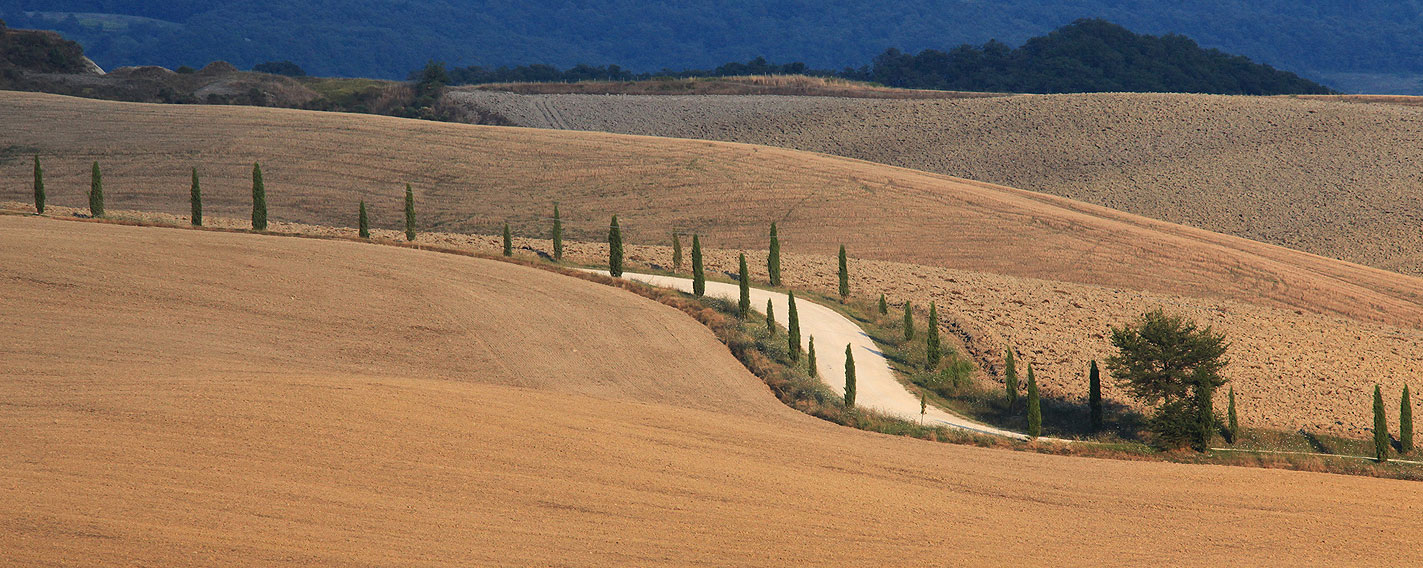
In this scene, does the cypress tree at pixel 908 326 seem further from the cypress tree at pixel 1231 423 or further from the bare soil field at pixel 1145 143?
the bare soil field at pixel 1145 143

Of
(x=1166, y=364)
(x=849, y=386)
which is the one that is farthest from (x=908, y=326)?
(x=1166, y=364)

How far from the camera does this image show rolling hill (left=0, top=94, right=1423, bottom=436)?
41469 millimetres

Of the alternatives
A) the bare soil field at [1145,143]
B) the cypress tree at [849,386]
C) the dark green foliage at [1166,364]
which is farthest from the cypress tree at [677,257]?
the bare soil field at [1145,143]

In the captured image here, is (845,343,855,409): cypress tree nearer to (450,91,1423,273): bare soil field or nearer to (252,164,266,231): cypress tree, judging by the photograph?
(252,164,266,231): cypress tree

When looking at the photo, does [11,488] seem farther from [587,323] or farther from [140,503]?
[587,323]

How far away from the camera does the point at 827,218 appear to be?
57.9m

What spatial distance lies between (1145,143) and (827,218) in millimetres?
37371

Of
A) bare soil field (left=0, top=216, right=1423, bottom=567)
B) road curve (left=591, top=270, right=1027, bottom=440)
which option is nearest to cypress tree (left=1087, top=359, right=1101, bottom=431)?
road curve (left=591, top=270, right=1027, bottom=440)

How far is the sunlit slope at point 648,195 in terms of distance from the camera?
5247cm

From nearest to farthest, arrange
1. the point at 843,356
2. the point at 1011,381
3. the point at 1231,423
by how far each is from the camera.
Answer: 1. the point at 1231,423
2. the point at 1011,381
3. the point at 843,356

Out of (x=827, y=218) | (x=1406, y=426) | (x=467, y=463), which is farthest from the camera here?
(x=827, y=218)

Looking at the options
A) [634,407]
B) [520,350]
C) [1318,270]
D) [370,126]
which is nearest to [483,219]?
[370,126]

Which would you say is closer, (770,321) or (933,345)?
(770,321)

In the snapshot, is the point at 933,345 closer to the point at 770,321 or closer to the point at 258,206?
the point at 770,321
